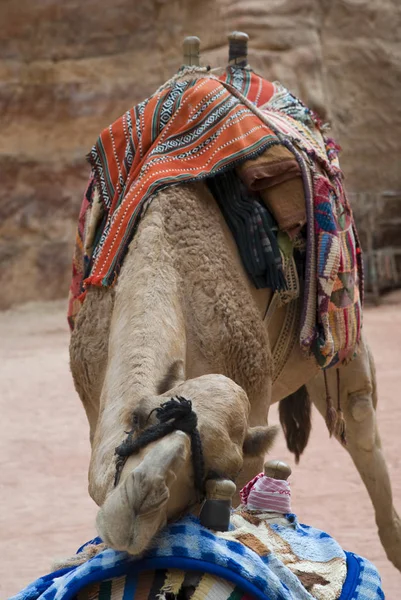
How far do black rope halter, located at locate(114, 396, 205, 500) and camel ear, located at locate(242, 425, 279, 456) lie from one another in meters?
0.22

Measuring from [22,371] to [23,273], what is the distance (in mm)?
2706

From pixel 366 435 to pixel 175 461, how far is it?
280cm

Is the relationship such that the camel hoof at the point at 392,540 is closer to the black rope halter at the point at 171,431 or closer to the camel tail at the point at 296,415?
the camel tail at the point at 296,415

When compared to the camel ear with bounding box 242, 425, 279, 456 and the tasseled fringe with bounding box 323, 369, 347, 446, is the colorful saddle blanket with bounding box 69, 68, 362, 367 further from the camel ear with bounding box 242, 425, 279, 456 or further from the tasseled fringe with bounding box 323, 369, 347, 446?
the camel ear with bounding box 242, 425, 279, 456

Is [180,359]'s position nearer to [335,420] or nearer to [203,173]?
[203,173]

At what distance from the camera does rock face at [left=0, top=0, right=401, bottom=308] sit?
Result: 1107cm

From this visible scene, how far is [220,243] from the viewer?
285cm

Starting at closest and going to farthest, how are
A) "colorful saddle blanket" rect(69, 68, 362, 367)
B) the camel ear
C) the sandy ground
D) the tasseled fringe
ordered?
1. the camel ear
2. "colorful saddle blanket" rect(69, 68, 362, 367)
3. the tasseled fringe
4. the sandy ground

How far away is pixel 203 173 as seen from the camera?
9.58 feet

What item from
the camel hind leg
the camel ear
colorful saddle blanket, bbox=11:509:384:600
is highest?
the camel ear

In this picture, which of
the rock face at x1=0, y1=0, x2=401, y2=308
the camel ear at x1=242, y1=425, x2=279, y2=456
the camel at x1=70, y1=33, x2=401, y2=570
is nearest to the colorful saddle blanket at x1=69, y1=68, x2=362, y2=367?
the camel at x1=70, y1=33, x2=401, y2=570

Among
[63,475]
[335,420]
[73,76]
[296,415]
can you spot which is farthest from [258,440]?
[73,76]

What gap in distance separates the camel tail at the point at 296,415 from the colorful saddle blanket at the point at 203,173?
919 mm

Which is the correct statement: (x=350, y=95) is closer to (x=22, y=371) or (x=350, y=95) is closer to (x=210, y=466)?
(x=22, y=371)
